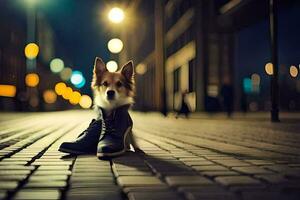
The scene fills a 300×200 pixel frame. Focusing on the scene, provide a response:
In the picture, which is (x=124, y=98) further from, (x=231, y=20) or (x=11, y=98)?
(x=11, y=98)

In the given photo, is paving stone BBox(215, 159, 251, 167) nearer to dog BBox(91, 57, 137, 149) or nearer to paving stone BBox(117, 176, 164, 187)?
paving stone BBox(117, 176, 164, 187)

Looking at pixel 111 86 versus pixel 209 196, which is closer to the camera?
pixel 209 196

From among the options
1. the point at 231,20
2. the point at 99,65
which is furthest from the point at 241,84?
the point at 99,65

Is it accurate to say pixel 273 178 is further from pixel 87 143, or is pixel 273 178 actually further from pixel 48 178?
pixel 87 143

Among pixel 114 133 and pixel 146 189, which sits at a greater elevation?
pixel 114 133

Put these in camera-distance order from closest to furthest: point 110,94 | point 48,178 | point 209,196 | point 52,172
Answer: point 209,196, point 48,178, point 52,172, point 110,94

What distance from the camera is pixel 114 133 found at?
6.25 meters

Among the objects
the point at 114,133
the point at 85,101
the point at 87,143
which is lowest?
the point at 87,143

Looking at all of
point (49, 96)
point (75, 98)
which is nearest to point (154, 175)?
point (49, 96)

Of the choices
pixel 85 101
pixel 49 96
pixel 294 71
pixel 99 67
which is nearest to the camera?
pixel 99 67

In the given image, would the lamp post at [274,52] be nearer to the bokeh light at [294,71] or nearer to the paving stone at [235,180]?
the paving stone at [235,180]

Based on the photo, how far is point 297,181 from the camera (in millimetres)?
4215

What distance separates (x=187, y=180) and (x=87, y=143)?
2.52 m

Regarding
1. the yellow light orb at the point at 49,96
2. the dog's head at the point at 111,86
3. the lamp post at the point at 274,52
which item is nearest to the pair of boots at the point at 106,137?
the dog's head at the point at 111,86
